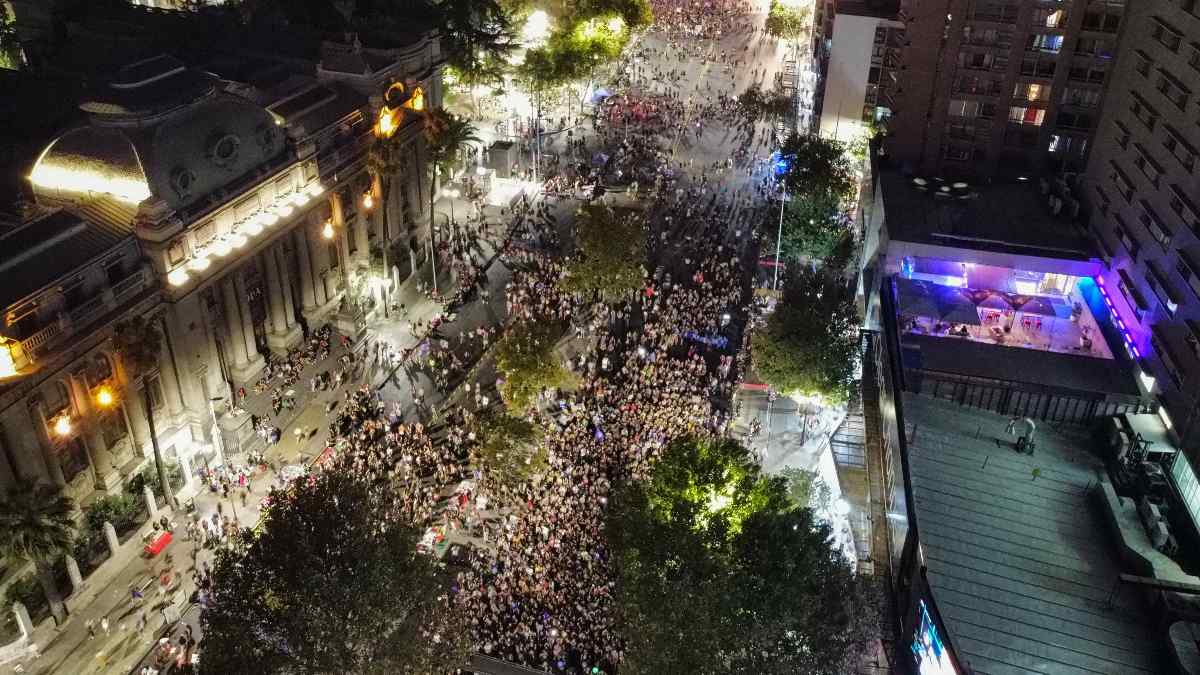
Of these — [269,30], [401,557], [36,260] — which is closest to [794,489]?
[401,557]

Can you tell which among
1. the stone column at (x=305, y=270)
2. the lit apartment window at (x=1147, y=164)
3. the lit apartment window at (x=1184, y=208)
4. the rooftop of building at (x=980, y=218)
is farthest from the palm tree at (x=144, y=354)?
the lit apartment window at (x=1147, y=164)

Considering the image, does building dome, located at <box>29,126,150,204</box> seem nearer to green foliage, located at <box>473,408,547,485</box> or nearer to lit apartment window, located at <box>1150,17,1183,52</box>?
green foliage, located at <box>473,408,547,485</box>

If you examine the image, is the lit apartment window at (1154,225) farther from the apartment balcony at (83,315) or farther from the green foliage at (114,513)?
the green foliage at (114,513)

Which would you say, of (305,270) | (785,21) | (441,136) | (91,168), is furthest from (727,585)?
(785,21)

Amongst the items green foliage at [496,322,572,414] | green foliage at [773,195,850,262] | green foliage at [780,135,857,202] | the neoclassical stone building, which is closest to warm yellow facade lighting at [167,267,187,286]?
the neoclassical stone building

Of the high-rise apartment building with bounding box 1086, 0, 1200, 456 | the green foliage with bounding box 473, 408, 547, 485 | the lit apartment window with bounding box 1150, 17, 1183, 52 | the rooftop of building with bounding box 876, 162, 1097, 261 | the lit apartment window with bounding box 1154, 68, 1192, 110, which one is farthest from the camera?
the rooftop of building with bounding box 876, 162, 1097, 261
